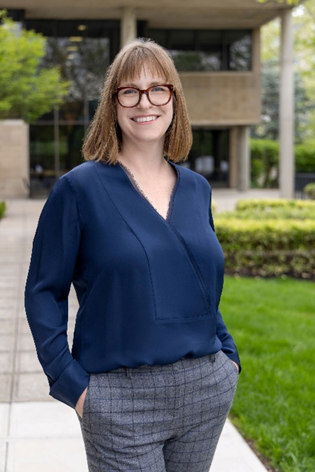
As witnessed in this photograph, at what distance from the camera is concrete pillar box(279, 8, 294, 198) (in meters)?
26.2

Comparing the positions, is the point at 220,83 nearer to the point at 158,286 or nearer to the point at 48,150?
the point at 48,150

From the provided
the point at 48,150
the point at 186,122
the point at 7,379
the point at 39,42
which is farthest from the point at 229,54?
the point at 186,122

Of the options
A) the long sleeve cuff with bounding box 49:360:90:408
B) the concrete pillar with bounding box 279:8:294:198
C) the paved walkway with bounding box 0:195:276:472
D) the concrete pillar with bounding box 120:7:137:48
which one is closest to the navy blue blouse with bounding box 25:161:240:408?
the long sleeve cuff with bounding box 49:360:90:408

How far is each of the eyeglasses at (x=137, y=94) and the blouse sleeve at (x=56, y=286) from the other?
1.11 feet

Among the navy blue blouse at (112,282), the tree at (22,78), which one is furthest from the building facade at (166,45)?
the navy blue blouse at (112,282)

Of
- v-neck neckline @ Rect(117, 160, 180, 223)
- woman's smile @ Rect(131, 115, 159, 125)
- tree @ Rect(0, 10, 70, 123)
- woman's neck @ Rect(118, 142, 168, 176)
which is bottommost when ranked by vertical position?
v-neck neckline @ Rect(117, 160, 180, 223)

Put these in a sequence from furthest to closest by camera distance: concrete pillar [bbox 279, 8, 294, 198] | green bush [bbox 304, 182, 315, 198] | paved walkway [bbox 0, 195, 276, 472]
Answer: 1. concrete pillar [bbox 279, 8, 294, 198]
2. green bush [bbox 304, 182, 315, 198]
3. paved walkway [bbox 0, 195, 276, 472]

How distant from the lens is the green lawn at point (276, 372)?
166 inches

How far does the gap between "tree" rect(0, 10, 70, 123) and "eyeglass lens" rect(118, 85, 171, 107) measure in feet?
50.1

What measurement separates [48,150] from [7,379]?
23835 mm

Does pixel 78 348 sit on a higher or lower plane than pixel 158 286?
lower

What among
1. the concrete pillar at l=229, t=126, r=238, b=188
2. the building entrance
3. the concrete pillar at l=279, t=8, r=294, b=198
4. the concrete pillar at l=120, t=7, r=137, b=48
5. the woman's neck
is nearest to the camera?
the woman's neck

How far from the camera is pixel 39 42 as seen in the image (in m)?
18.6

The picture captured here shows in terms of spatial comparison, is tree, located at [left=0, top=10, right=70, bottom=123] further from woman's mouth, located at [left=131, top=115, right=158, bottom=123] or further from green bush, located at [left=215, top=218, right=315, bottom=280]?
woman's mouth, located at [left=131, top=115, right=158, bottom=123]
